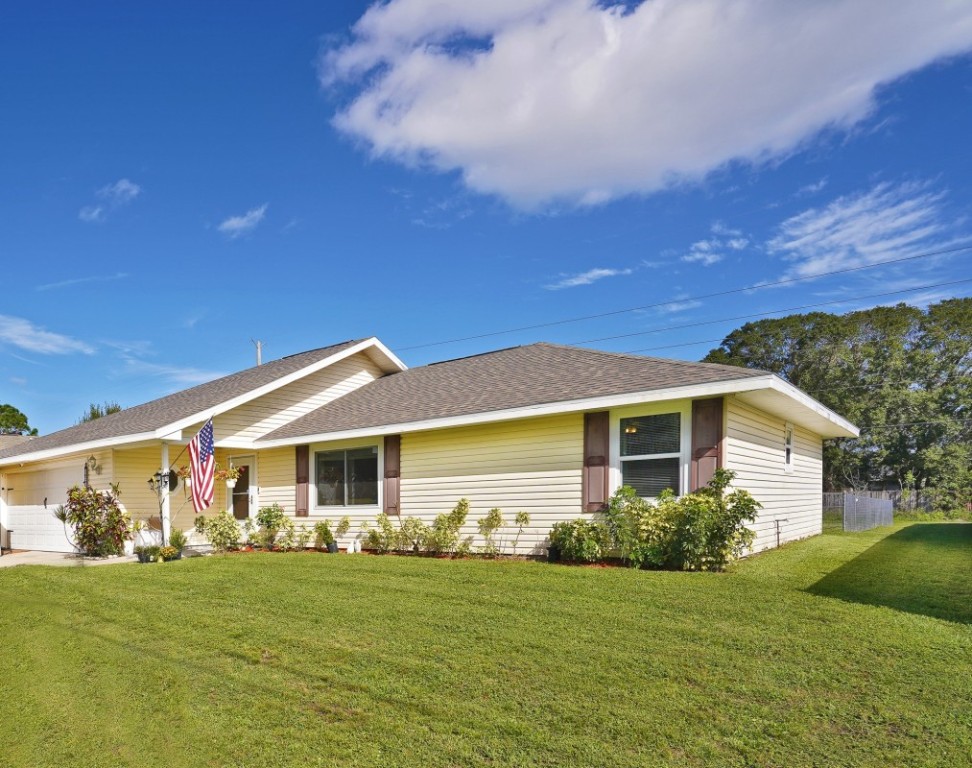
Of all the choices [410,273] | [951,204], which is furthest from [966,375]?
[410,273]

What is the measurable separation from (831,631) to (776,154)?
14578 mm

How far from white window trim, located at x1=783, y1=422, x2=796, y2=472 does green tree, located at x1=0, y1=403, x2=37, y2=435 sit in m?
54.7

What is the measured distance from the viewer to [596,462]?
1023cm

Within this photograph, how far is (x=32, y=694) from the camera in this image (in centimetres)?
493

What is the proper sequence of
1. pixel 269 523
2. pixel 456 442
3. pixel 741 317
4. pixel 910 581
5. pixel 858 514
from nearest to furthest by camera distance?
pixel 910 581 → pixel 456 442 → pixel 269 523 → pixel 858 514 → pixel 741 317

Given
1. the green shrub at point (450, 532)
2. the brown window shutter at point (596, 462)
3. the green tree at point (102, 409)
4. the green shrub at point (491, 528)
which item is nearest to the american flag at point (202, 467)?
the green shrub at point (450, 532)

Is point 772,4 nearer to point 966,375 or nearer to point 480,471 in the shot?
point 480,471

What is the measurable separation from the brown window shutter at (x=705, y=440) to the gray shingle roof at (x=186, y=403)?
33.0 ft

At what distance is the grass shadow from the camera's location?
257 inches

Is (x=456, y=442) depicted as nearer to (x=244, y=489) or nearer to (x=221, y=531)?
(x=221, y=531)

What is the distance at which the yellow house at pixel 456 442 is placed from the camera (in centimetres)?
989

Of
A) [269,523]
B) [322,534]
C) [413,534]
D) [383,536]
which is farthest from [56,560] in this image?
[413,534]

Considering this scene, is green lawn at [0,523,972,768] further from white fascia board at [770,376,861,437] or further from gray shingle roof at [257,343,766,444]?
gray shingle roof at [257,343,766,444]

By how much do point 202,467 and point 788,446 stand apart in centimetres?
1186
